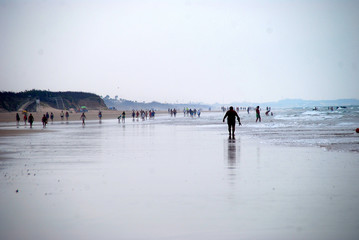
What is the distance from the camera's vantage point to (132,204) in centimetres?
689

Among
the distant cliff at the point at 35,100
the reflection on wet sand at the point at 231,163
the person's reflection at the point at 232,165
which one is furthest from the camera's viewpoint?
the distant cliff at the point at 35,100

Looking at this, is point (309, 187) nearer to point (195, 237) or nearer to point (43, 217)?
point (195, 237)

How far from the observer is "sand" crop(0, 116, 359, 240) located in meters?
5.40

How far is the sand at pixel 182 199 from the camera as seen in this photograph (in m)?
5.40

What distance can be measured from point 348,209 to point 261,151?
8.96m

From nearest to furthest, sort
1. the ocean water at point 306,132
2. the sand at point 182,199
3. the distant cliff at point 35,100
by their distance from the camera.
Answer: the sand at point 182,199 < the ocean water at point 306,132 < the distant cliff at point 35,100

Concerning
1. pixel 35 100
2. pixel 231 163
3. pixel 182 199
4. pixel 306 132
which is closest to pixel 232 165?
pixel 231 163

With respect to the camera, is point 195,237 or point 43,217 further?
point 43,217

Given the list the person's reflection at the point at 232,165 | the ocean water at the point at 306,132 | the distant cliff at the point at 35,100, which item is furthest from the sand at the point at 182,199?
the distant cliff at the point at 35,100

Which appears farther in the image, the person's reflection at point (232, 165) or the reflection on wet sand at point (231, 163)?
the reflection on wet sand at point (231, 163)

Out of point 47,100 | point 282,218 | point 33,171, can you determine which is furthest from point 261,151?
point 47,100

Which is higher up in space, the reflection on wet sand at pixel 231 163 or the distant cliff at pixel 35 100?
the distant cliff at pixel 35 100

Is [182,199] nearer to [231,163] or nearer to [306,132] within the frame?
[231,163]

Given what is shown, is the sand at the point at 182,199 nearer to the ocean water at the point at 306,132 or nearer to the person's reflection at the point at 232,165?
the person's reflection at the point at 232,165
